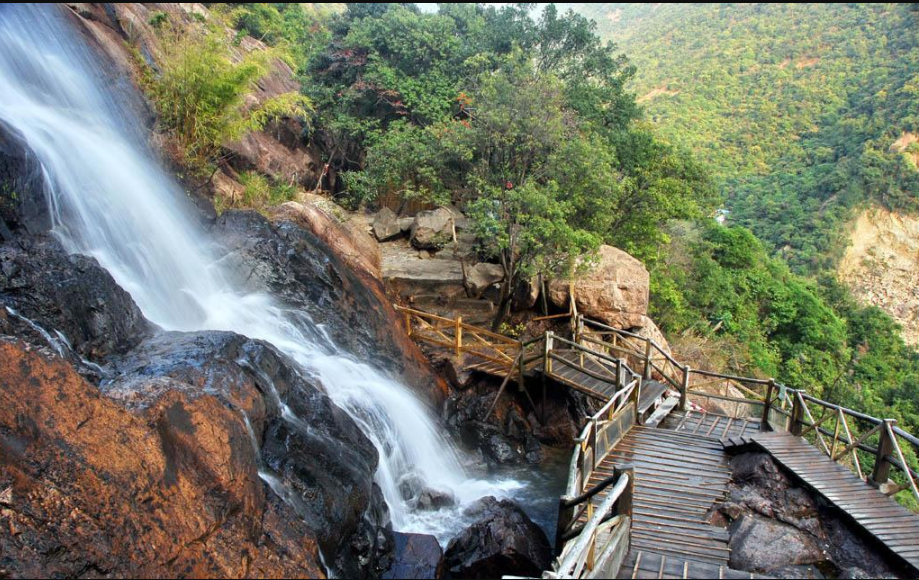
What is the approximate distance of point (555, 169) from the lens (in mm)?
15383

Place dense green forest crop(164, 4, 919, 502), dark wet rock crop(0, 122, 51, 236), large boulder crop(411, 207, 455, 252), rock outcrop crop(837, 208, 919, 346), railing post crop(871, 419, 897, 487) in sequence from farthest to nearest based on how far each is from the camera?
rock outcrop crop(837, 208, 919, 346) → large boulder crop(411, 207, 455, 252) → dense green forest crop(164, 4, 919, 502) → dark wet rock crop(0, 122, 51, 236) → railing post crop(871, 419, 897, 487)

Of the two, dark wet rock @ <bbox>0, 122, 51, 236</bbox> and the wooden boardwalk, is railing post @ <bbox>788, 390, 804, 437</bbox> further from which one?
dark wet rock @ <bbox>0, 122, 51, 236</bbox>

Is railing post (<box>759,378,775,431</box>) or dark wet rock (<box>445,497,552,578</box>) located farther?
railing post (<box>759,378,775,431</box>)

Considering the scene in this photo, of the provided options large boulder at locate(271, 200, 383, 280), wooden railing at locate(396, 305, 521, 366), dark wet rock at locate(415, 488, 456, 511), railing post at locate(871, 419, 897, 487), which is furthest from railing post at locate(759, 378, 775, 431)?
large boulder at locate(271, 200, 383, 280)

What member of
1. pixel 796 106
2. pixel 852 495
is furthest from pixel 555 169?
pixel 796 106

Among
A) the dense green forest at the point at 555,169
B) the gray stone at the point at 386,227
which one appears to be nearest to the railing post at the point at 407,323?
the dense green forest at the point at 555,169

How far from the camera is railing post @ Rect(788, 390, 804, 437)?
31.0ft

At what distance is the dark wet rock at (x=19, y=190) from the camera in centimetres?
820

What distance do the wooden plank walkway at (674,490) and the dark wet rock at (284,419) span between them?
288 cm

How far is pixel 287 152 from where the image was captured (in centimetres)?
1912

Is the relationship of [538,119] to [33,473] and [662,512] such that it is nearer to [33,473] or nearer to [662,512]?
[662,512]

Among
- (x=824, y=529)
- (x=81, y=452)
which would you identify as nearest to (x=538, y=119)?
(x=824, y=529)

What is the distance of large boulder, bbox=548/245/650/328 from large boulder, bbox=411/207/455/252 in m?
Result: 4.10

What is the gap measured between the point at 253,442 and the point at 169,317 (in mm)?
3947
